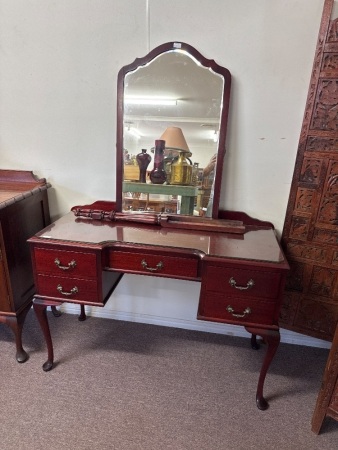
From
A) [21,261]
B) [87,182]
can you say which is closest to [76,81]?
[87,182]

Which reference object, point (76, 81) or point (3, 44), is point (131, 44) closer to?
point (76, 81)

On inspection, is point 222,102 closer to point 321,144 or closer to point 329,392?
point 321,144

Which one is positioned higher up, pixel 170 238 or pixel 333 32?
pixel 333 32

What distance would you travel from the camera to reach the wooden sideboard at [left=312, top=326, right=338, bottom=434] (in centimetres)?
116

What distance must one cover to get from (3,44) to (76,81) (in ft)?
1.48

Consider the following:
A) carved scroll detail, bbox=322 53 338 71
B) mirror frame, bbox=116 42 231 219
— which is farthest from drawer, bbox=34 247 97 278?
carved scroll detail, bbox=322 53 338 71

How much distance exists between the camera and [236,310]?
124cm

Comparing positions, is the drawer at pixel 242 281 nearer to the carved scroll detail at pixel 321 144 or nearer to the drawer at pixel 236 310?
the drawer at pixel 236 310

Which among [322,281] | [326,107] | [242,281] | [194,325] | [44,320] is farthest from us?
[194,325]

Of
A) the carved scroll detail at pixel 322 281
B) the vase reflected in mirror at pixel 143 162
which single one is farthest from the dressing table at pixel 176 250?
the carved scroll detail at pixel 322 281

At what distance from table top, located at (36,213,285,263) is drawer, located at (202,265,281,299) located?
0.06 meters

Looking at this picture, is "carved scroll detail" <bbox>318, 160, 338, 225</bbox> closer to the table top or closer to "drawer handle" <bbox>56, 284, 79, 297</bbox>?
the table top

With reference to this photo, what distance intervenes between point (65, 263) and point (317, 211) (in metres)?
1.33

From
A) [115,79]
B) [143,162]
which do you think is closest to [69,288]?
[143,162]
